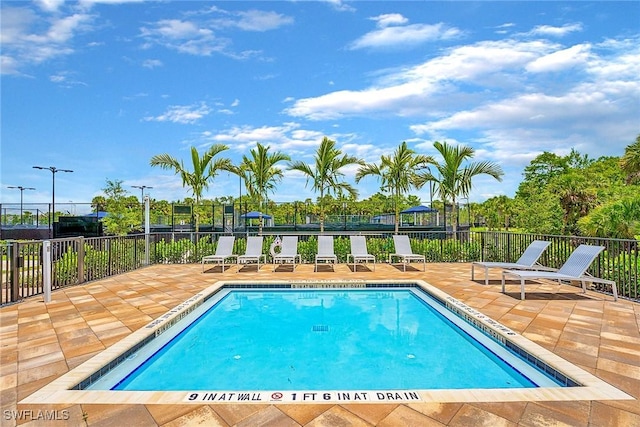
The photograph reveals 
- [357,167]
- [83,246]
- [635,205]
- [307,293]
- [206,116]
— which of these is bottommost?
[307,293]

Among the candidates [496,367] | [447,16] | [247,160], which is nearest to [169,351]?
[496,367]

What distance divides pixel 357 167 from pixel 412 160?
1881 millimetres

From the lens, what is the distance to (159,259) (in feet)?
34.2

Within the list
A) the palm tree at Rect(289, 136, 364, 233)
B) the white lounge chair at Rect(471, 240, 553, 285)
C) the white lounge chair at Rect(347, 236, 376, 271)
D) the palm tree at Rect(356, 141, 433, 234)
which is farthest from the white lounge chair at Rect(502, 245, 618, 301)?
the palm tree at Rect(289, 136, 364, 233)

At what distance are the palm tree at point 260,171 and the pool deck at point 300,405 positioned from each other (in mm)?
4835

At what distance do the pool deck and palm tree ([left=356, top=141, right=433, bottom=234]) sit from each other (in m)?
5.11

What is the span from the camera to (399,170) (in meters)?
12.1

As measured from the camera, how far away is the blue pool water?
3.23 metres

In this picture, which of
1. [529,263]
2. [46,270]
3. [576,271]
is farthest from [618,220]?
[46,270]

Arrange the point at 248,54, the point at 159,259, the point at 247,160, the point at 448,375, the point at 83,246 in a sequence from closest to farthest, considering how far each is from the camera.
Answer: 1. the point at 448,375
2. the point at 83,246
3. the point at 159,259
4. the point at 247,160
5. the point at 248,54

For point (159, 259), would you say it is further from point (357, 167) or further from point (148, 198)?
point (357, 167)

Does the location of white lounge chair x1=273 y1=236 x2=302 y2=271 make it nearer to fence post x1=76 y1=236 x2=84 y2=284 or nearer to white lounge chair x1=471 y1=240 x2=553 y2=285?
fence post x1=76 y1=236 x2=84 y2=284

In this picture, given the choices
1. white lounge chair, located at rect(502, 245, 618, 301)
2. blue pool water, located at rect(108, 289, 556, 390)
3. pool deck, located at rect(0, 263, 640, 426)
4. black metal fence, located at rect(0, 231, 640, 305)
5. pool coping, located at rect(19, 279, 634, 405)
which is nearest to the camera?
pool deck, located at rect(0, 263, 640, 426)

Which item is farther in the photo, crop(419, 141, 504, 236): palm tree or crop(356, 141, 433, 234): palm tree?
crop(356, 141, 433, 234): palm tree
